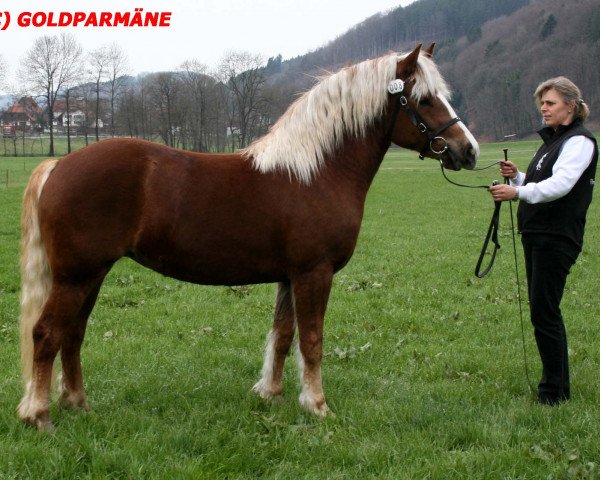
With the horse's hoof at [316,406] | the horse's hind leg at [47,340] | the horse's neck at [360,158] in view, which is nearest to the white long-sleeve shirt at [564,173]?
the horse's neck at [360,158]

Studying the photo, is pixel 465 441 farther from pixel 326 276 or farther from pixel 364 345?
pixel 364 345

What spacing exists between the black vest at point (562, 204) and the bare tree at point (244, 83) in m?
39.6

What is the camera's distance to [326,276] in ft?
13.1

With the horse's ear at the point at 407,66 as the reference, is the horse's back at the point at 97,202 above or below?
below

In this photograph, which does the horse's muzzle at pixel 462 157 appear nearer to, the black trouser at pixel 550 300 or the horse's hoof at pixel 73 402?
the black trouser at pixel 550 300

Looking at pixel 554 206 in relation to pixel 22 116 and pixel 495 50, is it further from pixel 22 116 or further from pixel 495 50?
pixel 495 50

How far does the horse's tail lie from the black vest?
348cm

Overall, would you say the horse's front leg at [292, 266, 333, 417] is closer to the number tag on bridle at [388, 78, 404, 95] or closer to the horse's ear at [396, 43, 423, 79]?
the number tag on bridle at [388, 78, 404, 95]

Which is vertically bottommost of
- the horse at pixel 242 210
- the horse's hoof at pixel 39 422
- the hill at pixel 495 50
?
the horse's hoof at pixel 39 422

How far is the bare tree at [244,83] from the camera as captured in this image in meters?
45.5

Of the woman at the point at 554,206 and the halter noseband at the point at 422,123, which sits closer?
the woman at the point at 554,206

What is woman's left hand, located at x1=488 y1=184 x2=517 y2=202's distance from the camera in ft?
13.1

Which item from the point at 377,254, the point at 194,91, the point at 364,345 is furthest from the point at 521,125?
the point at 364,345

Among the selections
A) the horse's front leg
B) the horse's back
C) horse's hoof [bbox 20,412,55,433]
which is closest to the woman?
the horse's front leg
